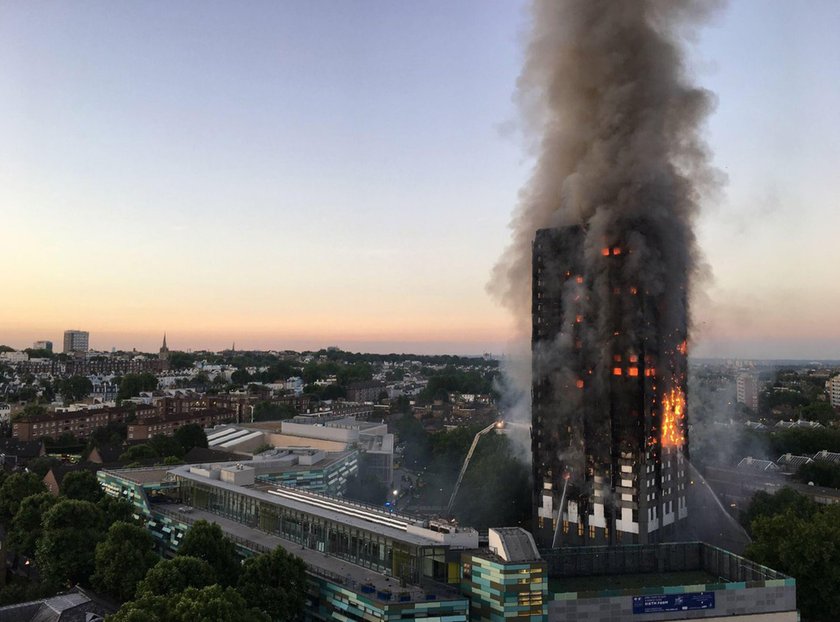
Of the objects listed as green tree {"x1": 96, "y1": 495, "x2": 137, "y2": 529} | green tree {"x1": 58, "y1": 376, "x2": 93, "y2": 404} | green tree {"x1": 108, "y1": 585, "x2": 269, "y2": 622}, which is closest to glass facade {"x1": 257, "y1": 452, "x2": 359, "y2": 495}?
green tree {"x1": 96, "y1": 495, "x2": 137, "y2": 529}

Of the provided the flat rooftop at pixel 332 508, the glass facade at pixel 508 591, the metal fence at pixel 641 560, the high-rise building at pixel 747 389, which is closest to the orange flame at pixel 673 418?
the metal fence at pixel 641 560

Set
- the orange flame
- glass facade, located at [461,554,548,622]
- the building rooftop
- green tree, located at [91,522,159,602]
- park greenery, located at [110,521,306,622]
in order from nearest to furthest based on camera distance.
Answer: park greenery, located at [110,521,306,622], glass facade, located at [461,554,548,622], the building rooftop, green tree, located at [91,522,159,602], the orange flame

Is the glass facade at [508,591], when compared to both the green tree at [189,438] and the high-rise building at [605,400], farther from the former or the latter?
the green tree at [189,438]

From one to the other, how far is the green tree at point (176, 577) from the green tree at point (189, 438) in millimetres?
54102

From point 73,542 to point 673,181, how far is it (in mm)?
48652

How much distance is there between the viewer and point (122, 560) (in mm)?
40719

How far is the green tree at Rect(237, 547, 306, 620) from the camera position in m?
33.9

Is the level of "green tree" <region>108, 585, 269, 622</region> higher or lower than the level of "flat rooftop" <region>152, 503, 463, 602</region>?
higher

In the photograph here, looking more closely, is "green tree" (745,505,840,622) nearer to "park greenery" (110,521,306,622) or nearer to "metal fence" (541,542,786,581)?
"metal fence" (541,542,786,581)

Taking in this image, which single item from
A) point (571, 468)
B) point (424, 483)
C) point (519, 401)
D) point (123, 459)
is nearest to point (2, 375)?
point (123, 459)

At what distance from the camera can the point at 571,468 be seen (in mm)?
54594

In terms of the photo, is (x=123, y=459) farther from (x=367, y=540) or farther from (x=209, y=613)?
(x=209, y=613)

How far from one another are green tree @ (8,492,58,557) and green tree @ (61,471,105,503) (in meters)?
4.69

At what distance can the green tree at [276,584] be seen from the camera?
3394cm
